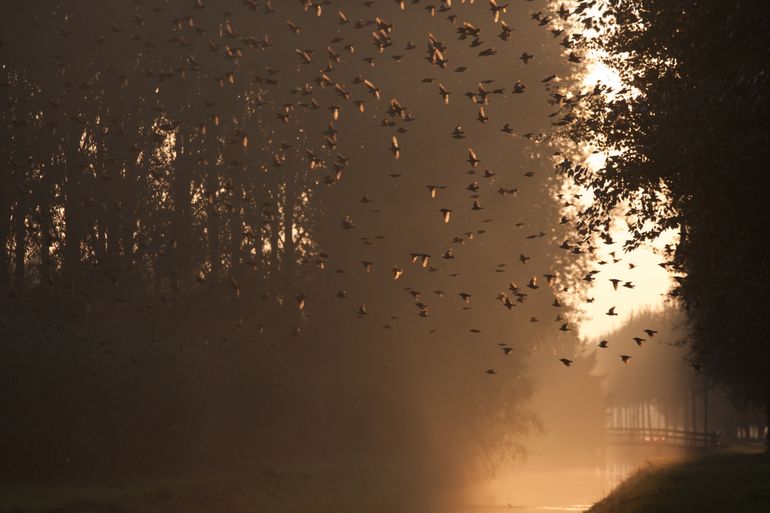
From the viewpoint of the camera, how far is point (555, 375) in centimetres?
13850

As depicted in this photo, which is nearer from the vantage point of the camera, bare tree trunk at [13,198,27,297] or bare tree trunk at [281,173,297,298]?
bare tree trunk at [13,198,27,297]

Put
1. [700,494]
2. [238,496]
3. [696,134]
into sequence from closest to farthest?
[696,134]
[700,494]
[238,496]

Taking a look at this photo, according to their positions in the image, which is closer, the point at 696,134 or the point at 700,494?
the point at 696,134

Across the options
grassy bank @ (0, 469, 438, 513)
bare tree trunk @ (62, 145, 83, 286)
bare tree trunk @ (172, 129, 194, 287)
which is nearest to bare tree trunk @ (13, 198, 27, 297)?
bare tree trunk @ (62, 145, 83, 286)

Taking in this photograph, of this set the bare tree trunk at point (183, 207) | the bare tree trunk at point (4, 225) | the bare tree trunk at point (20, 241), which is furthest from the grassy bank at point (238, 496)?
the bare tree trunk at point (4, 225)

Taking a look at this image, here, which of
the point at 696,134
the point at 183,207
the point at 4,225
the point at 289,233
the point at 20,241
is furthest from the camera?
the point at 289,233

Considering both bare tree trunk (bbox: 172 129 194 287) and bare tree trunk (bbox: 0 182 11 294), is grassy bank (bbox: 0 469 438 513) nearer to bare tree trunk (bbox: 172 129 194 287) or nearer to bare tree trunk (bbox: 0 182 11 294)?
bare tree trunk (bbox: 172 129 194 287)

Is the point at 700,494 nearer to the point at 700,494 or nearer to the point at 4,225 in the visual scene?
the point at 700,494

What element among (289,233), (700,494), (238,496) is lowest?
(238,496)

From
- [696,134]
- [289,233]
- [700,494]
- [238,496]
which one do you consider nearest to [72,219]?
[289,233]

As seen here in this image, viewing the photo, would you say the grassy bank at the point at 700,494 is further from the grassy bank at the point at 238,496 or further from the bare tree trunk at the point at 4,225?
the bare tree trunk at the point at 4,225

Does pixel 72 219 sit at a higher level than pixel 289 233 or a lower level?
lower

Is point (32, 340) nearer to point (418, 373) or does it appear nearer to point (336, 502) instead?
point (336, 502)

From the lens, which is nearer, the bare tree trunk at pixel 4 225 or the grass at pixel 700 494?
the grass at pixel 700 494
